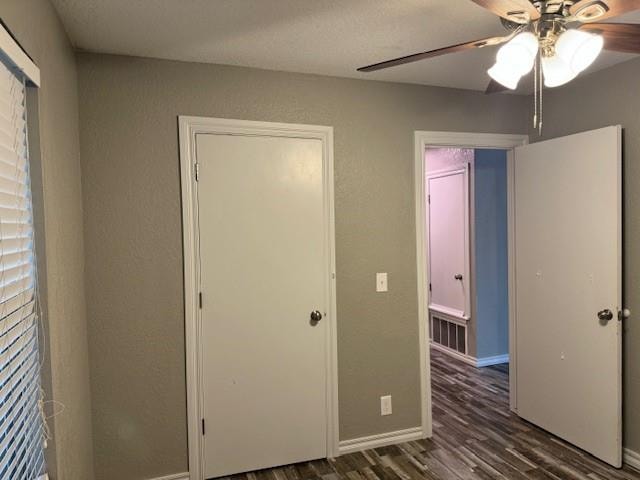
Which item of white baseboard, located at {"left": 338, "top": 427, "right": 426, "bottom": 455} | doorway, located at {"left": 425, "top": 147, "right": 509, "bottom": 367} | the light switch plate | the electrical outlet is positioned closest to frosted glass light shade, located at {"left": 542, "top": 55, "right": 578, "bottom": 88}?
the light switch plate

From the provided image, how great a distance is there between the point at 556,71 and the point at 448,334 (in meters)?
3.74

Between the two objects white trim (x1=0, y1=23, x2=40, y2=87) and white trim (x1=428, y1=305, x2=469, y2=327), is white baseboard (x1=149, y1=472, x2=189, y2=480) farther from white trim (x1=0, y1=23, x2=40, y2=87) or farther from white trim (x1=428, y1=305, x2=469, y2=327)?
white trim (x1=428, y1=305, x2=469, y2=327)

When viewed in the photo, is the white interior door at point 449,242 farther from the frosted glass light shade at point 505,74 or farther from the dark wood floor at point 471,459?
the frosted glass light shade at point 505,74

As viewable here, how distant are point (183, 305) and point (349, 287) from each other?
996mm

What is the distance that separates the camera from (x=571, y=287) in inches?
109

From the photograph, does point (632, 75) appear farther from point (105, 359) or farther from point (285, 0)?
point (105, 359)

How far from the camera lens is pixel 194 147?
2461 mm

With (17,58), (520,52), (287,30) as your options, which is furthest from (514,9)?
(17,58)

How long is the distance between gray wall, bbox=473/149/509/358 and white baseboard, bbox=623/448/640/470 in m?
1.77

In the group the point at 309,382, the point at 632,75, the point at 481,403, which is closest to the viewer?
the point at 632,75

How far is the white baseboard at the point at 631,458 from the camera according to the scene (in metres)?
2.56

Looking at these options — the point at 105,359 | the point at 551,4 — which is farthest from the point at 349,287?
the point at 551,4

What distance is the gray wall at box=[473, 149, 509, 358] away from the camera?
4348 mm

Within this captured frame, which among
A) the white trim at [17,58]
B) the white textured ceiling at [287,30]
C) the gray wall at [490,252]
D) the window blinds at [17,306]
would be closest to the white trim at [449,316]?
the gray wall at [490,252]
